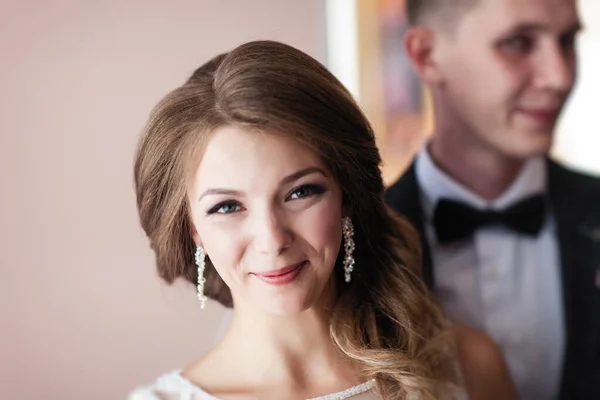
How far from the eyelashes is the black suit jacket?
2.18ft

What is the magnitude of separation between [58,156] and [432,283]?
1.08 metres

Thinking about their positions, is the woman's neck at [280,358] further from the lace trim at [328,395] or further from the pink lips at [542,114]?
the pink lips at [542,114]

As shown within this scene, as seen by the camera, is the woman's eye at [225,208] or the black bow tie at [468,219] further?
the black bow tie at [468,219]

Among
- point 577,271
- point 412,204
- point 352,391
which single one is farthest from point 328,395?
point 577,271

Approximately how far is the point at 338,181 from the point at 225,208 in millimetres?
238

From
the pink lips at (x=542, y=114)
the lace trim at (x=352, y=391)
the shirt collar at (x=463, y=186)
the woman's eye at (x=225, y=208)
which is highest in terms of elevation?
the pink lips at (x=542, y=114)

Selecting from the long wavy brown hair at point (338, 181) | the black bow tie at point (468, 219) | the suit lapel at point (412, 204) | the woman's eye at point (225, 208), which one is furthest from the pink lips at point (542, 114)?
the woman's eye at point (225, 208)

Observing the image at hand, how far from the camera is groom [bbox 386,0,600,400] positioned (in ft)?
6.47

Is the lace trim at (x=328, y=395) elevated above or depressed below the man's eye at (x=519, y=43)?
below

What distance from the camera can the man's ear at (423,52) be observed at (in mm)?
1950

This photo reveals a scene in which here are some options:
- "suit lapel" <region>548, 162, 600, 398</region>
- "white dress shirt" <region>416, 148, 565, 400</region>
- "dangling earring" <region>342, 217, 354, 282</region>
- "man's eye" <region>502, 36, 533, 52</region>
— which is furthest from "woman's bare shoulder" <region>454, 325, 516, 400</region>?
"man's eye" <region>502, 36, 533, 52</region>

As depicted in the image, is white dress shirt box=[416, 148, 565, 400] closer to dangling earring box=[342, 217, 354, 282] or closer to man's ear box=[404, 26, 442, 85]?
man's ear box=[404, 26, 442, 85]

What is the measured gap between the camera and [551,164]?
1.99 m

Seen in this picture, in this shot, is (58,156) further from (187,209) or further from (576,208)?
(576,208)
